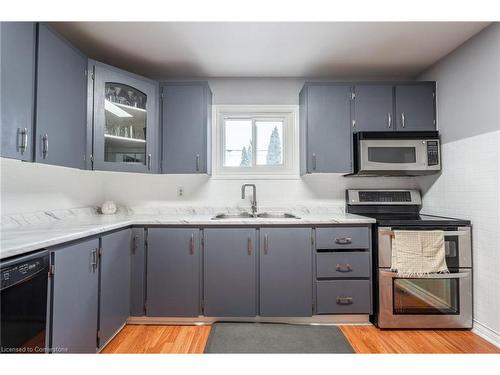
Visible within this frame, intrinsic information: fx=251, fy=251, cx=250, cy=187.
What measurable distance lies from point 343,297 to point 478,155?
5.01ft

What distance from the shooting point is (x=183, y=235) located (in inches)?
81.0

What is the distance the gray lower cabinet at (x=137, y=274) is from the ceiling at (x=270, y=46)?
1.55 metres

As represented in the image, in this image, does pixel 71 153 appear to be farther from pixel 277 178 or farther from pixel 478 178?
pixel 478 178

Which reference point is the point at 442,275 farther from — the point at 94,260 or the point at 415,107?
the point at 94,260

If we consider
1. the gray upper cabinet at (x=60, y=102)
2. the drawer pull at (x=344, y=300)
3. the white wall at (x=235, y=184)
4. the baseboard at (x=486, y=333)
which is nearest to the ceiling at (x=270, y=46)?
the white wall at (x=235, y=184)

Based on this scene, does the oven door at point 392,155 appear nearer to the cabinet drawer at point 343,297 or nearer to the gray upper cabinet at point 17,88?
the cabinet drawer at point 343,297

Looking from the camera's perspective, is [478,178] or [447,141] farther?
[447,141]

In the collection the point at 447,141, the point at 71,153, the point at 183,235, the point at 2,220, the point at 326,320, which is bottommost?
the point at 326,320

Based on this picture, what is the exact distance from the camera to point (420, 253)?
1966 mm

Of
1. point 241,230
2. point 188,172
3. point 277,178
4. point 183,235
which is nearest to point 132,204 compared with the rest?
point 188,172

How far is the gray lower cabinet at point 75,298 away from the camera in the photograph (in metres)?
1.27

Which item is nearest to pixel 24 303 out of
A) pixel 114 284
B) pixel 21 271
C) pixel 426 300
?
pixel 21 271

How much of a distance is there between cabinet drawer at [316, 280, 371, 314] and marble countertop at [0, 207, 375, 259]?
1.68ft

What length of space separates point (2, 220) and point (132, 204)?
1.11 m
